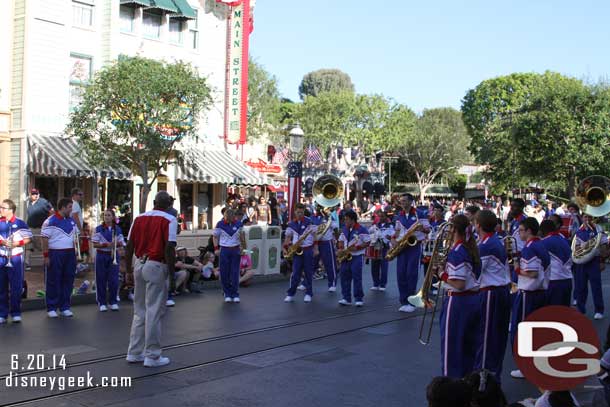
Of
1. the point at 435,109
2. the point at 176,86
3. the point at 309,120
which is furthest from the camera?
the point at 435,109

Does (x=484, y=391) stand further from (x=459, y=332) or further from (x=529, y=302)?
(x=529, y=302)

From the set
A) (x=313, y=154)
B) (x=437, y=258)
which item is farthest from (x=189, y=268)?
(x=313, y=154)

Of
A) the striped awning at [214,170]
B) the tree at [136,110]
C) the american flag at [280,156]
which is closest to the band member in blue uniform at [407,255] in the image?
the tree at [136,110]

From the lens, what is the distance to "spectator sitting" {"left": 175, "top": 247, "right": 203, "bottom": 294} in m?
14.2

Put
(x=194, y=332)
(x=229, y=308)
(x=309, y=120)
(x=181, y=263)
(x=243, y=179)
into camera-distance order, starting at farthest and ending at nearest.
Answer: (x=309, y=120) < (x=243, y=179) < (x=181, y=263) < (x=229, y=308) < (x=194, y=332)

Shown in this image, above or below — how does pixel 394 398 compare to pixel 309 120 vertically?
below

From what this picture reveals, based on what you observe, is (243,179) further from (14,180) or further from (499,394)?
(499,394)

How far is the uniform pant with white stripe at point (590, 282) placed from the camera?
464 inches

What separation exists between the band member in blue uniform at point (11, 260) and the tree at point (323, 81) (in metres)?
90.6

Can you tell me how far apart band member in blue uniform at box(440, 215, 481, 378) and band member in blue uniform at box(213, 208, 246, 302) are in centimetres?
704

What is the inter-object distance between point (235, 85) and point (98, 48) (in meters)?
6.78

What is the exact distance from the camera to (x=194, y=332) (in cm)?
993

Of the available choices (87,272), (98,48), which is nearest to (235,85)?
(98,48)

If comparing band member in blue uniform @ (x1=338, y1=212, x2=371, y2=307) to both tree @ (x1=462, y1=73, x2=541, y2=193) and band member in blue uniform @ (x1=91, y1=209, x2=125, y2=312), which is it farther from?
tree @ (x1=462, y1=73, x2=541, y2=193)
